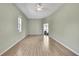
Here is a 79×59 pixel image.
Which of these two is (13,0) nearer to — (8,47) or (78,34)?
(78,34)

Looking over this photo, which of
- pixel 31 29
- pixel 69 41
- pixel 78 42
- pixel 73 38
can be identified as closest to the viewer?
pixel 78 42

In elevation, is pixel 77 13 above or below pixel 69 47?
above

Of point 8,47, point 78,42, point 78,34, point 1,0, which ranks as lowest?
point 8,47

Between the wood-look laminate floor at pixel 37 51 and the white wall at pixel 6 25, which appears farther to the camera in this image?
the white wall at pixel 6 25

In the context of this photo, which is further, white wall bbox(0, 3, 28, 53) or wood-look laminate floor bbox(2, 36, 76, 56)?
white wall bbox(0, 3, 28, 53)

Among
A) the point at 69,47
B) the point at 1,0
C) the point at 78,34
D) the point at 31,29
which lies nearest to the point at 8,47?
the point at 69,47

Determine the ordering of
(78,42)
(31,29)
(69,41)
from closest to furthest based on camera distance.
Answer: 1. (78,42)
2. (69,41)
3. (31,29)

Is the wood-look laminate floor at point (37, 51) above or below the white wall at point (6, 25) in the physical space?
below

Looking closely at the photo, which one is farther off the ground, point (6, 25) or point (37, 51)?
point (6, 25)

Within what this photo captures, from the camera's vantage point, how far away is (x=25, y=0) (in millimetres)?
1115

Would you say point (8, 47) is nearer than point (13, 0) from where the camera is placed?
No

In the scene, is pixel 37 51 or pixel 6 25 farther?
pixel 6 25

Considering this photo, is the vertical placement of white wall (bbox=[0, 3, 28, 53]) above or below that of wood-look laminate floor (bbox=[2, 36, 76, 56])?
above

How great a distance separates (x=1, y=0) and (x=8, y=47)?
2.41m
